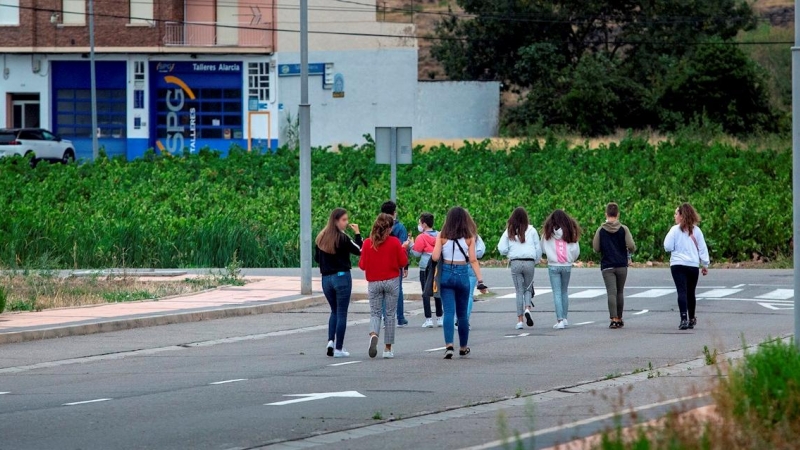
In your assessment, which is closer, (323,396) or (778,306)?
(323,396)

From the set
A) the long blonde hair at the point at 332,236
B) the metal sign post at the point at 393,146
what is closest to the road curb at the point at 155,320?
the metal sign post at the point at 393,146

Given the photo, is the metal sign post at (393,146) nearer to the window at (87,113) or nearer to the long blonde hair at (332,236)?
the long blonde hair at (332,236)

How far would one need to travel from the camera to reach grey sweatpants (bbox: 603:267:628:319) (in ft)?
62.6

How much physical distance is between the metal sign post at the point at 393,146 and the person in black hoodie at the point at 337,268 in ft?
32.0

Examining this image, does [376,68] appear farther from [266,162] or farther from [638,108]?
[266,162]

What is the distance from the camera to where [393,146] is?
85.7 ft

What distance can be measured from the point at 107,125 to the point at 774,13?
69.2 meters

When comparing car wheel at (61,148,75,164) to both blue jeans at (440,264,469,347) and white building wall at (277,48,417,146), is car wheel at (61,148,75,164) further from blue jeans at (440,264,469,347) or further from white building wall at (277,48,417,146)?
blue jeans at (440,264,469,347)

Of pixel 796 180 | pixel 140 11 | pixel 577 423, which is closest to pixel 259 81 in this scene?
pixel 140 11

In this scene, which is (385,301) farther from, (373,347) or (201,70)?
(201,70)

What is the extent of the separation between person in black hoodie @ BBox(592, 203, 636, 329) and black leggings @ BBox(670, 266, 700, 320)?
0.74 meters

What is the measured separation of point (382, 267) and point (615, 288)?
4.68 m

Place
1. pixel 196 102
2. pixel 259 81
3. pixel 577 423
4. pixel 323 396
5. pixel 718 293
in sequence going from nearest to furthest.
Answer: pixel 577 423 → pixel 323 396 → pixel 718 293 → pixel 259 81 → pixel 196 102

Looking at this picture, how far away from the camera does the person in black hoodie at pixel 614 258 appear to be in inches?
754
